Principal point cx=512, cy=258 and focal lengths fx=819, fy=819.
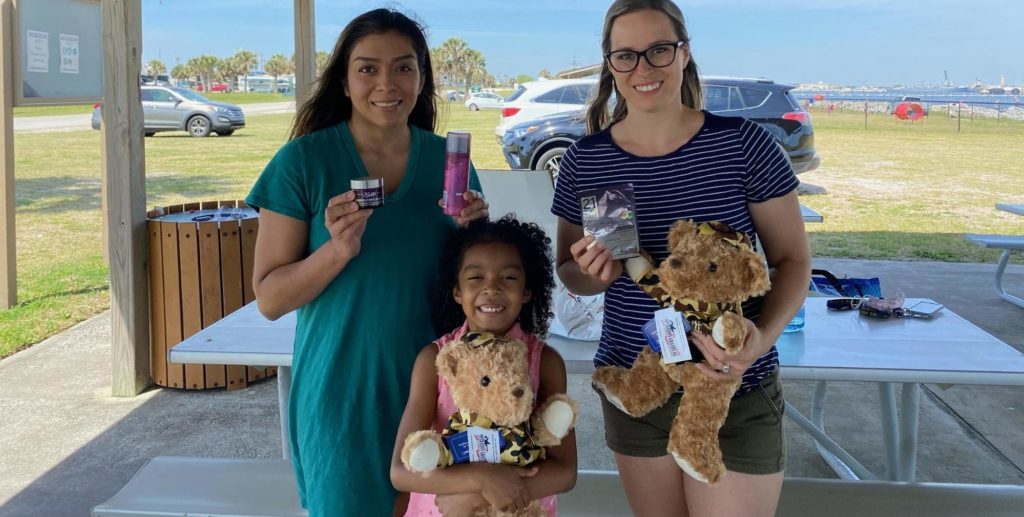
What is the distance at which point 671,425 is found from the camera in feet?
5.60

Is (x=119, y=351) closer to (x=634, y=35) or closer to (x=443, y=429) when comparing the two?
(x=443, y=429)

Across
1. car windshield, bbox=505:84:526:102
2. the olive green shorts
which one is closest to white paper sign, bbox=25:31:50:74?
the olive green shorts

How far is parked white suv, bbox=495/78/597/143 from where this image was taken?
1212 cm

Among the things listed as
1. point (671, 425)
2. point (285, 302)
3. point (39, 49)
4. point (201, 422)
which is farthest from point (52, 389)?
point (671, 425)

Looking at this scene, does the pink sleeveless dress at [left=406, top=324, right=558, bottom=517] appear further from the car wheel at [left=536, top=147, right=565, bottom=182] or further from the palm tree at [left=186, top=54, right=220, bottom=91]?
the palm tree at [left=186, top=54, right=220, bottom=91]

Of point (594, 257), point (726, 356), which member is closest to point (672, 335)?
point (726, 356)

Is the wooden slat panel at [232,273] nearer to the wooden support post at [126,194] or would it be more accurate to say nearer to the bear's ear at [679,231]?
the wooden support post at [126,194]

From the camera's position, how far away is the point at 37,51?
5.44 meters

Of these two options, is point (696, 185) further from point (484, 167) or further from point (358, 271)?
point (484, 167)

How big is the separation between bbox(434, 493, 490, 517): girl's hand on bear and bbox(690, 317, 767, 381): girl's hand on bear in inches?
19.5

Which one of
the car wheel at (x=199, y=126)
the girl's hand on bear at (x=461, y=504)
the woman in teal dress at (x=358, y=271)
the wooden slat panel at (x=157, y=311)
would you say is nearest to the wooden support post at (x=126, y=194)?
the wooden slat panel at (x=157, y=311)

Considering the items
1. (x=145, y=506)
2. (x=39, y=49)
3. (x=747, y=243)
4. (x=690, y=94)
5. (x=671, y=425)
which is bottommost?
(x=145, y=506)

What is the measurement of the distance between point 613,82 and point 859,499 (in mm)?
1536

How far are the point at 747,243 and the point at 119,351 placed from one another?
3804mm
